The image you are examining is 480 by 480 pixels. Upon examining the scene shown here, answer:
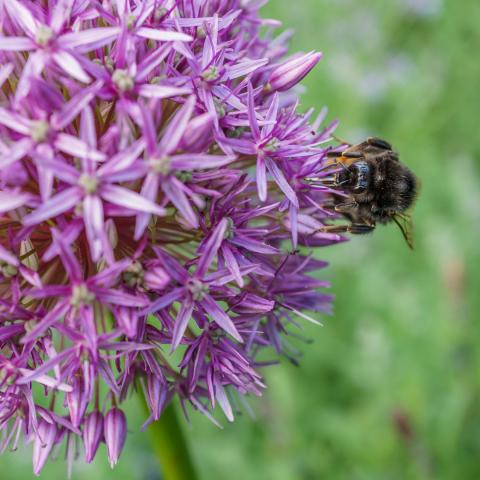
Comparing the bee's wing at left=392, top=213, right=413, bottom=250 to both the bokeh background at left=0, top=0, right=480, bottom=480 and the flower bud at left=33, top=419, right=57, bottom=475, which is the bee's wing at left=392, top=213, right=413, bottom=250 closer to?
the bokeh background at left=0, top=0, right=480, bottom=480

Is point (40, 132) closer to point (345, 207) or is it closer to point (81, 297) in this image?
point (81, 297)

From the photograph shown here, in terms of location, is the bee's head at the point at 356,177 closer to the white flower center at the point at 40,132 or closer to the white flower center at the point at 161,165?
the white flower center at the point at 161,165

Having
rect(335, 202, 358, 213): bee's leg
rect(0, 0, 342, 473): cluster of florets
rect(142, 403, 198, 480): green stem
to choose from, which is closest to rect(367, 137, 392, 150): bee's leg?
rect(335, 202, 358, 213): bee's leg

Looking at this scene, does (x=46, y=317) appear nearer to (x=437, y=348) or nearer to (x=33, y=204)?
(x=33, y=204)

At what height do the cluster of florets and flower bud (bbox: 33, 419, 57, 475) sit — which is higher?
the cluster of florets

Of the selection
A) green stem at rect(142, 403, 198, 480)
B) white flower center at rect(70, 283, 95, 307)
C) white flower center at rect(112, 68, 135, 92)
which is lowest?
green stem at rect(142, 403, 198, 480)
